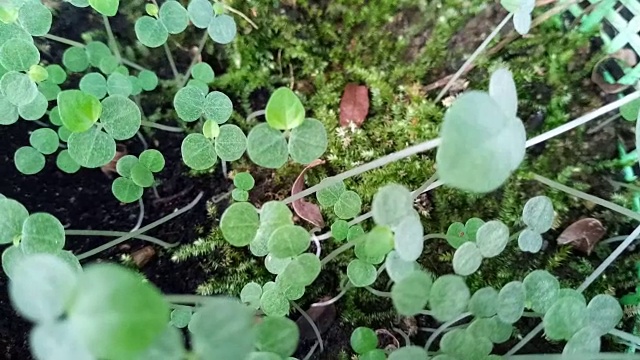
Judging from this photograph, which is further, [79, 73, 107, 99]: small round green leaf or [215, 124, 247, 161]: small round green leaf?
[79, 73, 107, 99]: small round green leaf

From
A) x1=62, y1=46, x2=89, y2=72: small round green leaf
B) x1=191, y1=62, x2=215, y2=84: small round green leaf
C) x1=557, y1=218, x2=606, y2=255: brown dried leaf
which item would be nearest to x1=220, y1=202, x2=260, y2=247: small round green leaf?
x1=191, y1=62, x2=215, y2=84: small round green leaf

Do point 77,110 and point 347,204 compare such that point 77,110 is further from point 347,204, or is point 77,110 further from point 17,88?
point 347,204

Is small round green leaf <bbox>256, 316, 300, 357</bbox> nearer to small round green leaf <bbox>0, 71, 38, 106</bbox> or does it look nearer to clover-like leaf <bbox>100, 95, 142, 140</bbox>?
clover-like leaf <bbox>100, 95, 142, 140</bbox>

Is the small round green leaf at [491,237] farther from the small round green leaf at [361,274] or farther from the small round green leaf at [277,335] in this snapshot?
the small round green leaf at [277,335]

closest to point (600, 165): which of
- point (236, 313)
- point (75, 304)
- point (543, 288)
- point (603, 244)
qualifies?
point (603, 244)

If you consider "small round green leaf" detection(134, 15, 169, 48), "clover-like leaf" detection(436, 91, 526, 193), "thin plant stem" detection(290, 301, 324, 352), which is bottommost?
"thin plant stem" detection(290, 301, 324, 352)

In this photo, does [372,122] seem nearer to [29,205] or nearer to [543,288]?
[543,288]
